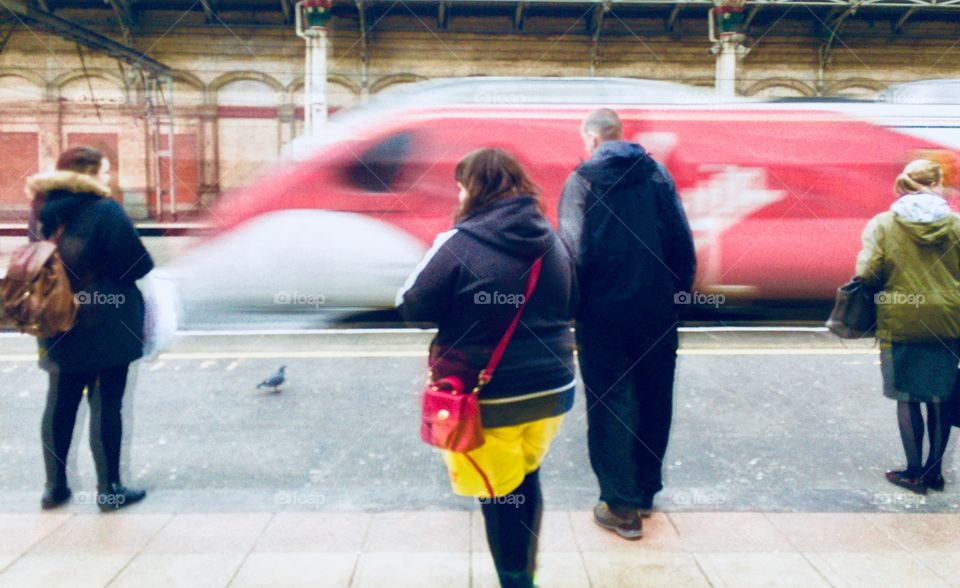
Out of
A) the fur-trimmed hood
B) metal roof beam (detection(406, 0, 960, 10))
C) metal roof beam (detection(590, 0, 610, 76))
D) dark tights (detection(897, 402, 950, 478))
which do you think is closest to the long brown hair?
the fur-trimmed hood

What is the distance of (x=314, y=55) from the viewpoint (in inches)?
689

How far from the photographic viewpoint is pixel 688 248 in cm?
345

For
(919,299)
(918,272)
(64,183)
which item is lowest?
(919,299)

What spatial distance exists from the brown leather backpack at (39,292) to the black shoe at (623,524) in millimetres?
2446

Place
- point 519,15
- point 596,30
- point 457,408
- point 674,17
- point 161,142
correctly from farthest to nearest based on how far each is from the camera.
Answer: point 161,142, point 596,30, point 674,17, point 519,15, point 457,408

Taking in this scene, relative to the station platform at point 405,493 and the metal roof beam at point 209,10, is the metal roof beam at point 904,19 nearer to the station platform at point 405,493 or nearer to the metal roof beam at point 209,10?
the station platform at point 405,493

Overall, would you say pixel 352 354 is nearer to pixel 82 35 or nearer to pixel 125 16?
pixel 82 35

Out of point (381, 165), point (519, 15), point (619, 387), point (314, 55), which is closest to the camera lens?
point (619, 387)

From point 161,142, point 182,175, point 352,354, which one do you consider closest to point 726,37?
point 182,175

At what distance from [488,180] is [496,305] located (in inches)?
16.2

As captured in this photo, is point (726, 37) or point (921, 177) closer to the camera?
point (921, 177)

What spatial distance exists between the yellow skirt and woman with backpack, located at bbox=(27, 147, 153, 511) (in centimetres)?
189

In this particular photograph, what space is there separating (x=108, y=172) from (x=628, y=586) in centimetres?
286

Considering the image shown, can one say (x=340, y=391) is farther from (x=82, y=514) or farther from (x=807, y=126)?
(x=807, y=126)
